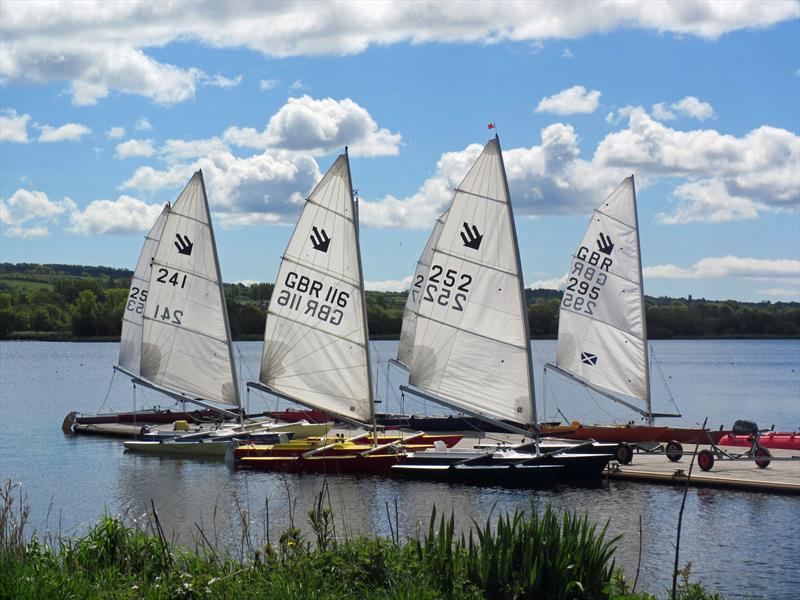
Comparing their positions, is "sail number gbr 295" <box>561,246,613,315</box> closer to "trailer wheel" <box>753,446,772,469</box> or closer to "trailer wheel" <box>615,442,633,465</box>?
"trailer wheel" <box>615,442,633,465</box>

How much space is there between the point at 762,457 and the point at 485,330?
32.0 ft

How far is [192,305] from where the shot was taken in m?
44.8

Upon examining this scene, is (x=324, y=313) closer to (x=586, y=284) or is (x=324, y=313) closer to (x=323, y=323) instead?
(x=323, y=323)

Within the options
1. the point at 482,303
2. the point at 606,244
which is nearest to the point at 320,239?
the point at 482,303

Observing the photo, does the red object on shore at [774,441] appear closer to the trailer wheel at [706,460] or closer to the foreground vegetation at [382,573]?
the trailer wheel at [706,460]

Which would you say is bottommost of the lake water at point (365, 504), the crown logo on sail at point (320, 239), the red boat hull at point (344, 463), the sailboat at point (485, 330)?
the lake water at point (365, 504)

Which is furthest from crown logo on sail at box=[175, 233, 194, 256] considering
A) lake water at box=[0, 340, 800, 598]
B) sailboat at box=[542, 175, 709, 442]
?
sailboat at box=[542, 175, 709, 442]

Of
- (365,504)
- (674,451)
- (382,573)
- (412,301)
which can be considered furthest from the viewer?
(412,301)

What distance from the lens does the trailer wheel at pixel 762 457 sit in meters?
34.1

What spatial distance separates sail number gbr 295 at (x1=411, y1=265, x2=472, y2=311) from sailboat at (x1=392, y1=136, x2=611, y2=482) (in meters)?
0.03

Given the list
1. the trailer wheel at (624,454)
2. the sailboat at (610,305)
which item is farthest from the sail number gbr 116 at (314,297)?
the trailer wheel at (624,454)

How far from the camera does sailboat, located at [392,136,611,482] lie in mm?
34438

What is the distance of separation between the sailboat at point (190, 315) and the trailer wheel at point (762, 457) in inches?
757

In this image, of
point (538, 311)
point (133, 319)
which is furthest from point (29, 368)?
point (133, 319)
